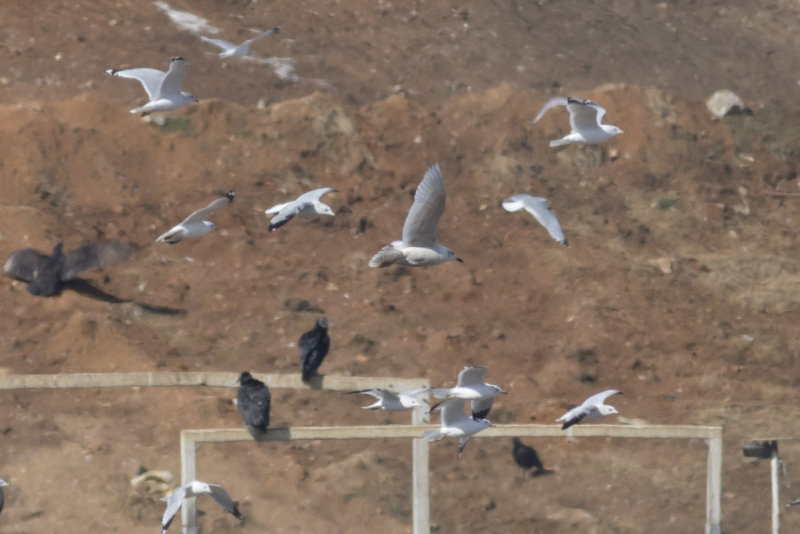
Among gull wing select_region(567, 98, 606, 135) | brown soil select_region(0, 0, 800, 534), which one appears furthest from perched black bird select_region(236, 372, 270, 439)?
gull wing select_region(567, 98, 606, 135)

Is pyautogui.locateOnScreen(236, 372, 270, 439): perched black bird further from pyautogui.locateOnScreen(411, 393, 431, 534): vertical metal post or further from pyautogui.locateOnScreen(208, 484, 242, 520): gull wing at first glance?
pyautogui.locateOnScreen(411, 393, 431, 534): vertical metal post

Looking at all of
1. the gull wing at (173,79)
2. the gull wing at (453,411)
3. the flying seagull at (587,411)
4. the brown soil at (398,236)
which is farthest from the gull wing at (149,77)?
the flying seagull at (587,411)

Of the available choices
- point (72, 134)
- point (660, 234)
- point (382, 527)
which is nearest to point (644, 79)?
point (660, 234)

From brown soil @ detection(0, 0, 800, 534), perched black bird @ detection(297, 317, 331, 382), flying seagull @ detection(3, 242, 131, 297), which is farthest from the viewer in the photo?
flying seagull @ detection(3, 242, 131, 297)

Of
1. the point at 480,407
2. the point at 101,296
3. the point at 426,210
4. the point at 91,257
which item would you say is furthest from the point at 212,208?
the point at 101,296

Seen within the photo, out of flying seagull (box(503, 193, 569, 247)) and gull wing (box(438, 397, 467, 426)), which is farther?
flying seagull (box(503, 193, 569, 247))

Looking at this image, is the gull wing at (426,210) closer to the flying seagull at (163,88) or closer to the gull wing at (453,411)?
the gull wing at (453,411)
